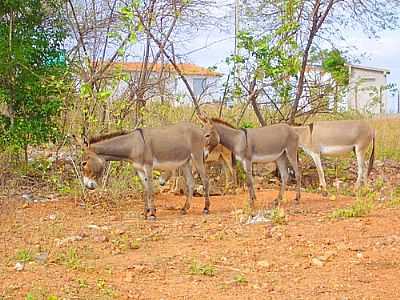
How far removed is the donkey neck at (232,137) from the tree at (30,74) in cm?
325

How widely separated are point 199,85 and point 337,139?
11.4ft

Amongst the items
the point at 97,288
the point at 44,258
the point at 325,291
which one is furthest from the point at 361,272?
the point at 44,258

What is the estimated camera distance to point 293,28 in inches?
601

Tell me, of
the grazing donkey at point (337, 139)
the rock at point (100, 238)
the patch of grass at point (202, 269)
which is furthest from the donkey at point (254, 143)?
the patch of grass at point (202, 269)

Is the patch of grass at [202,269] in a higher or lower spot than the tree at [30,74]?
lower

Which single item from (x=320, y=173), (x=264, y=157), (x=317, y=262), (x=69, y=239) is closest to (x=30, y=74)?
(x=264, y=157)

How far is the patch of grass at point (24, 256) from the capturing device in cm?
776

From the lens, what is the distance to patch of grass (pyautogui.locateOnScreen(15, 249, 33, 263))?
7.76m

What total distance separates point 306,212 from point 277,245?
299cm

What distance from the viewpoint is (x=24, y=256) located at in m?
7.85

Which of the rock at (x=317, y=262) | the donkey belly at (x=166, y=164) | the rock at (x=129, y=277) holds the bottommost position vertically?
the rock at (x=129, y=277)

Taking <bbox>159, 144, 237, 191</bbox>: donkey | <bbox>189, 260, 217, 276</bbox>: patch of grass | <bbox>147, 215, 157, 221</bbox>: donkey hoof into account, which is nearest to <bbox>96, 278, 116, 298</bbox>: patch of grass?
<bbox>189, 260, 217, 276</bbox>: patch of grass

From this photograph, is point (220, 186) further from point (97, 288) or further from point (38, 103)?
point (97, 288)

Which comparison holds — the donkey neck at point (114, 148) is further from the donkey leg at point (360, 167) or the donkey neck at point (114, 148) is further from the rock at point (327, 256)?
the donkey leg at point (360, 167)
